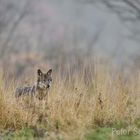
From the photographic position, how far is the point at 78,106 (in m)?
9.34

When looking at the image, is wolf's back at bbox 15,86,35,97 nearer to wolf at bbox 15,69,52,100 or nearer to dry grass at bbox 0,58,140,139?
wolf at bbox 15,69,52,100

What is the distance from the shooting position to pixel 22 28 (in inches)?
2315

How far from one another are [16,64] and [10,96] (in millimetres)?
33908

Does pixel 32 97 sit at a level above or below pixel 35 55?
below

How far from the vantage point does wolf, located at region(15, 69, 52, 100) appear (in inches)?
392

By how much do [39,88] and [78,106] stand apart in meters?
1.01

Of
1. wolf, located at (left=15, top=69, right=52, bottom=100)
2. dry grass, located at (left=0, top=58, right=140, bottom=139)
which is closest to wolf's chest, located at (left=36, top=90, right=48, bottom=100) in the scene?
wolf, located at (left=15, top=69, right=52, bottom=100)

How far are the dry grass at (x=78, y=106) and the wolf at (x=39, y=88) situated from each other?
13 cm

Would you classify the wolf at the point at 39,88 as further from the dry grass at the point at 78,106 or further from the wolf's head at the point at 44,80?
the dry grass at the point at 78,106

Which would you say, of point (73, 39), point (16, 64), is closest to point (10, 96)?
point (16, 64)

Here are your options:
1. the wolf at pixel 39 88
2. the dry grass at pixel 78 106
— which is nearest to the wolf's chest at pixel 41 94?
the wolf at pixel 39 88

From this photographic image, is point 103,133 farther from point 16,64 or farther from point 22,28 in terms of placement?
point 22,28

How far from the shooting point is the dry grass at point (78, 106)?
9.05m

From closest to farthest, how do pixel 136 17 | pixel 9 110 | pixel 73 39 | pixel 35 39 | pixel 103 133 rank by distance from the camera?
1. pixel 103 133
2. pixel 9 110
3. pixel 136 17
4. pixel 73 39
5. pixel 35 39
